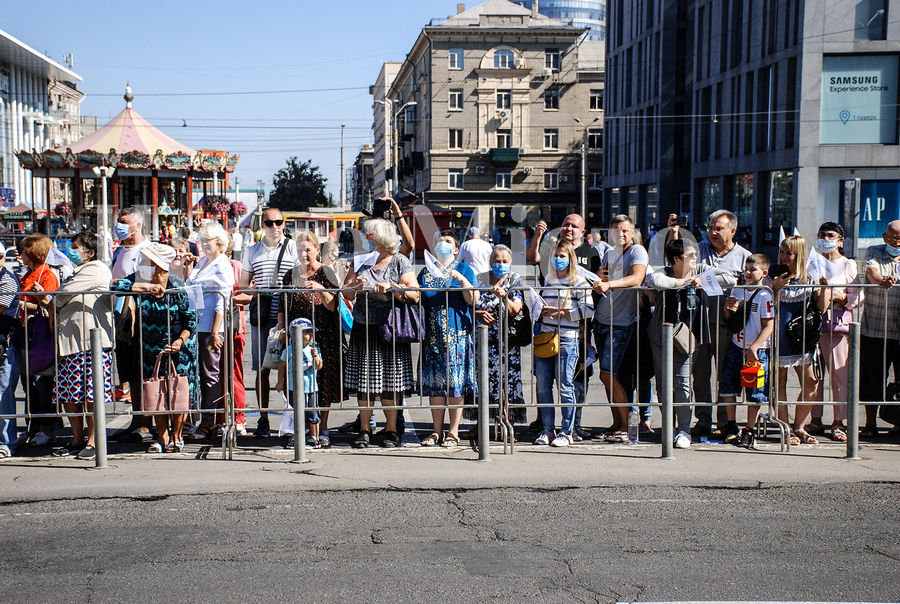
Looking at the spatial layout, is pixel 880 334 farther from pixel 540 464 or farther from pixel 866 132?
pixel 866 132

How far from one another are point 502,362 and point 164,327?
2692mm

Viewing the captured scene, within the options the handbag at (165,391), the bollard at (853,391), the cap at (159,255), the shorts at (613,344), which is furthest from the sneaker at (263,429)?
the bollard at (853,391)

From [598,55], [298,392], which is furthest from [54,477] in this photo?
[598,55]

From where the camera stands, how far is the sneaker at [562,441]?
7.10m

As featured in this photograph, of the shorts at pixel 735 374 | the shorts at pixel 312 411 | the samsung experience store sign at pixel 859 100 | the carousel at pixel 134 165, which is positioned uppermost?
the samsung experience store sign at pixel 859 100

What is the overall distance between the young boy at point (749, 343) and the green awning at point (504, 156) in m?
64.8

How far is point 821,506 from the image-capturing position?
5.51 meters

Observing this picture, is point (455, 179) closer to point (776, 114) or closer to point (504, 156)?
point (504, 156)

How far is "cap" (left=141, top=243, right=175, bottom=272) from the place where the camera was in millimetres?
6777

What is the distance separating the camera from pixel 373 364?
23.2 ft

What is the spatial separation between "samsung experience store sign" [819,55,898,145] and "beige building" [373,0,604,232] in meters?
38.7

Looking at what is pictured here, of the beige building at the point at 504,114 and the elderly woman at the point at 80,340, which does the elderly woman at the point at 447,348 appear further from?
the beige building at the point at 504,114

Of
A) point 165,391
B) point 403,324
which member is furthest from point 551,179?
point 165,391

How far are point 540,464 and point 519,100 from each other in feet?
225
